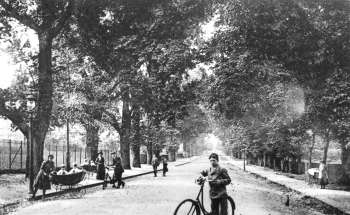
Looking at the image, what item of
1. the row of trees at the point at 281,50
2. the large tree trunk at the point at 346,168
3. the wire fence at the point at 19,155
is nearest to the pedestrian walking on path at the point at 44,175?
the row of trees at the point at 281,50

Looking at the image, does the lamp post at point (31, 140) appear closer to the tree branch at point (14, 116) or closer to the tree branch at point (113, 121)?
the tree branch at point (14, 116)

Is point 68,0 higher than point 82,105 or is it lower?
higher

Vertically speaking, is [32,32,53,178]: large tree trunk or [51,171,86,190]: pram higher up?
[32,32,53,178]: large tree trunk

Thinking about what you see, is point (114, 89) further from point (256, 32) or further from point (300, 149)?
point (256, 32)

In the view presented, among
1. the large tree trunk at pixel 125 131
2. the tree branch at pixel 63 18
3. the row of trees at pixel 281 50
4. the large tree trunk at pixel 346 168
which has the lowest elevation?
the large tree trunk at pixel 346 168

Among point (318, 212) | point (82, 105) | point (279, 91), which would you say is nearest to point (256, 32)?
point (318, 212)

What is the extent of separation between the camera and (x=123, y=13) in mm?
16500

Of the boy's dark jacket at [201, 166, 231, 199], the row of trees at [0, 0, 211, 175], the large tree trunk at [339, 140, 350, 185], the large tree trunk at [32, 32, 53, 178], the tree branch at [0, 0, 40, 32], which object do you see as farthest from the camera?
the large tree trunk at [339, 140, 350, 185]

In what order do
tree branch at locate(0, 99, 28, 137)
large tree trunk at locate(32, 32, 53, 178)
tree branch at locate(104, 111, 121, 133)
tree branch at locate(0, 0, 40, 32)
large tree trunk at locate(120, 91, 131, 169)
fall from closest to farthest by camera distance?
1. tree branch at locate(0, 0, 40, 32)
2. large tree trunk at locate(32, 32, 53, 178)
3. tree branch at locate(0, 99, 28, 137)
4. tree branch at locate(104, 111, 121, 133)
5. large tree trunk at locate(120, 91, 131, 169)

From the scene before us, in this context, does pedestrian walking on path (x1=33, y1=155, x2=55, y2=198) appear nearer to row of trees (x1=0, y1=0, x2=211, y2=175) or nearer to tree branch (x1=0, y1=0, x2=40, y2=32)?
row of trees (x1=0, y1=0, x2=211, y2=175)

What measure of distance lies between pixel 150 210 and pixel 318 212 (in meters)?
5.46

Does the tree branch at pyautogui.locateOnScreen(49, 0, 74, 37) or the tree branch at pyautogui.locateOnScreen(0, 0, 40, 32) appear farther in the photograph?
the tree branch at pyautogui.locateOnScreen(0, 0, 40, 32)

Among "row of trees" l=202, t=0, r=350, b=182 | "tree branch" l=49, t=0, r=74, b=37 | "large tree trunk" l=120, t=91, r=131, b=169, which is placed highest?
"tree branch" l=49, t=0, r=74, b=37

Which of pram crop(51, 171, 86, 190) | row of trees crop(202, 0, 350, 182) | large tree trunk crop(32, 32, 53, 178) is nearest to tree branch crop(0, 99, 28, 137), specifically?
large tree trunk crop(32, 32, 53, 178)
